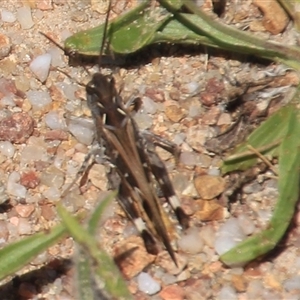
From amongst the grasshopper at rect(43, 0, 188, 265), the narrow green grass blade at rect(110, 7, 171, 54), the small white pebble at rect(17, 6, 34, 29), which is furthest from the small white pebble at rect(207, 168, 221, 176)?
the small white pebble at rect(17, 6, 34, 29)

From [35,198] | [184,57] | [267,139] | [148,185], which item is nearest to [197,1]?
[184,57]

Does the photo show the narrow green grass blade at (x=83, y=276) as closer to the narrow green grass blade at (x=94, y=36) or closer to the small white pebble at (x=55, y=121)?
the small white pebble at (x=55, y=121)

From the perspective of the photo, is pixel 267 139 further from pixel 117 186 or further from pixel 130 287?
pixel 130 287

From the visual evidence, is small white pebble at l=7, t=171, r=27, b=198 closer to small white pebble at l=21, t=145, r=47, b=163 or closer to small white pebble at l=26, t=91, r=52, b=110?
small white pebble at l=21, t=145, r=47, b=163

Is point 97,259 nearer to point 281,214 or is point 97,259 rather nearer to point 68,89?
point 281,214

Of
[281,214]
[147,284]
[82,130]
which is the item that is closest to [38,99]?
[82,130]

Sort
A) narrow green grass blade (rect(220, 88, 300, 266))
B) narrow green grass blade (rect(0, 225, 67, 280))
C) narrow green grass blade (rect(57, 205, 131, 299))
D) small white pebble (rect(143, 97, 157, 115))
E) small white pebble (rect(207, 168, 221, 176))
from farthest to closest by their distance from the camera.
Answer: small white pebble (rect(143, 97, 157, 115)) < small white pebble (rect(207, 168, 221, 176)) < narrow green grass blade (rect(220, 88, 300, 266)) < narrow green grass blade (rect(0, 225, 67, 280)) < narrow green grass blade (rect(57, 205, 131, 299))
